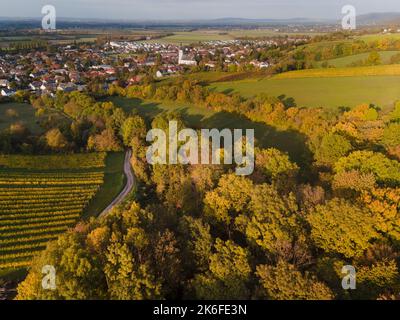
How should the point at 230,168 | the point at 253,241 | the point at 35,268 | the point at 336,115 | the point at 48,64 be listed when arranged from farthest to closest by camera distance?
the point at 48,64, the point at 336,115, the point at 230,168, the point at 253,241, the point at 35,268

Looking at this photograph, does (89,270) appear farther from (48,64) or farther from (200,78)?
(48,64)

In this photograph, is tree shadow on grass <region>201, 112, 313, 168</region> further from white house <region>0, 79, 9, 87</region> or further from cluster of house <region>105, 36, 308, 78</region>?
white house <region>0, 79, 9, 87</region>

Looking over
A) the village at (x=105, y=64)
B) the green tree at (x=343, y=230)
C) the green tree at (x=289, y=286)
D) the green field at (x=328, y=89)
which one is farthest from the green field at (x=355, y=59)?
the green tree at (x=289, y=286)

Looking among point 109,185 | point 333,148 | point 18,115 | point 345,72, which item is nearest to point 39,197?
point 109,185

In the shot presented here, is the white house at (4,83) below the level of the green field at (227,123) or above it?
above

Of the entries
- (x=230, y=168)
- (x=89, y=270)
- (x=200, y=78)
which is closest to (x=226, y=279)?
(x=89, y=270)

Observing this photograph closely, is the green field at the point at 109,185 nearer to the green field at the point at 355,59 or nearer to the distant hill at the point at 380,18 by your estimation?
the green field at the point at 355,59

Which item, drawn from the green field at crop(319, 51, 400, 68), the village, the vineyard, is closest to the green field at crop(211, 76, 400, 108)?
the green field at crop(319, 51, 400, 68)
